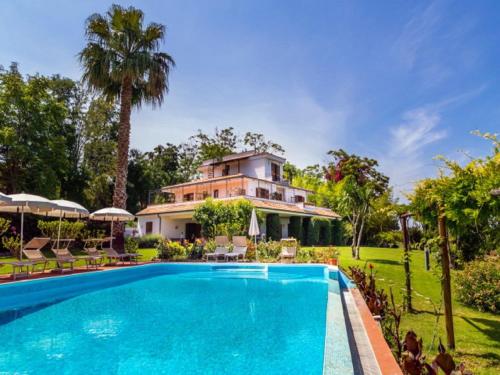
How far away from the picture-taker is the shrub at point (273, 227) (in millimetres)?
26406

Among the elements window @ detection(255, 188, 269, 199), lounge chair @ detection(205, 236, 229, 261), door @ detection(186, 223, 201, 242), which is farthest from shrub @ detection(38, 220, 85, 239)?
window @ detection(255, 188, 269, 199)

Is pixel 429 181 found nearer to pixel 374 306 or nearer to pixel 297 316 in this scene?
pixel 374 306

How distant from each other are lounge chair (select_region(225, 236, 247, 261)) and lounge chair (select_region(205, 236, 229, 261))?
290 mm

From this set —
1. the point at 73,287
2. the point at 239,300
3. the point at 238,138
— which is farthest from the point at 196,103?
the point at 238,138

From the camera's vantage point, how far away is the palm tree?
59.0 ft

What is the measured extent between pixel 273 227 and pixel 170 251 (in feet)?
36.4

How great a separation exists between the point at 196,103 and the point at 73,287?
1128 centimetres

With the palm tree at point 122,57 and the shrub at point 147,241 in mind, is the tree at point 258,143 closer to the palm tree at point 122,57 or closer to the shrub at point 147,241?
the shrub at point 147,241

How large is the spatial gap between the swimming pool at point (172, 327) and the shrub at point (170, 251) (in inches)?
199

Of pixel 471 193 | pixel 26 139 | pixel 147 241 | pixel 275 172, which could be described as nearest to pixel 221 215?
pixel 147 241

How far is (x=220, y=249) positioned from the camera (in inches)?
658

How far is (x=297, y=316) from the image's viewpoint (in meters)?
7.08

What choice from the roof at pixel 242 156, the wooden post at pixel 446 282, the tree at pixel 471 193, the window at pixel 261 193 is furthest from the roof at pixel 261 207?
the tree at pixel 471 193

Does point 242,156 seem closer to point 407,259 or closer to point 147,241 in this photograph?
point 147,241
